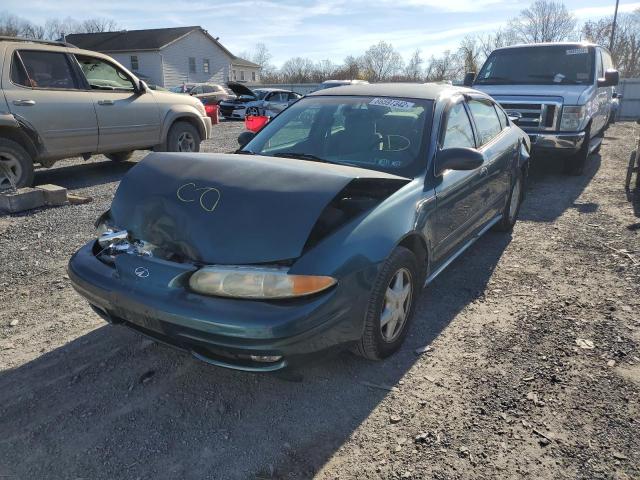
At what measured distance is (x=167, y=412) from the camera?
8.69 feet

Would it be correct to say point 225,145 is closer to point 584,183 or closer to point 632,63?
point 584,183

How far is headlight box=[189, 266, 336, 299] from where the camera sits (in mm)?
2359

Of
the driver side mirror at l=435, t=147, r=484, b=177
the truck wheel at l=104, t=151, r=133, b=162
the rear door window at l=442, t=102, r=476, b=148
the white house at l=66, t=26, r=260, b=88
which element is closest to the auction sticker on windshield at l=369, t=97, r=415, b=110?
the rear door window at l=442, t=102, r=476, b=148

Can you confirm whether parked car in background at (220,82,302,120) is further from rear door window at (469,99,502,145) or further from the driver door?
rear door window at (469,99,502,145)

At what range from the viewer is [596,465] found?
2.29 metres

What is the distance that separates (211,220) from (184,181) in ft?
1.36

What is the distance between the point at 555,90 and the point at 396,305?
6.90m

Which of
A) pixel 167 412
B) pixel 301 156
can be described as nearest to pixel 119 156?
pixel 301 156

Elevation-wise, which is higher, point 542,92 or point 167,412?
point 542,92

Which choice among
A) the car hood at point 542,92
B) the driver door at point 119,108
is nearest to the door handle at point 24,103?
the driver door at point 119,108

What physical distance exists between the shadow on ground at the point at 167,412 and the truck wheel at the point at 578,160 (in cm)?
674

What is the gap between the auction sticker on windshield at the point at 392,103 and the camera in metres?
3.79

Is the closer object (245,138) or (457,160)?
(457,160)

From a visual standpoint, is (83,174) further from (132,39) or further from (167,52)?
(132,39)
